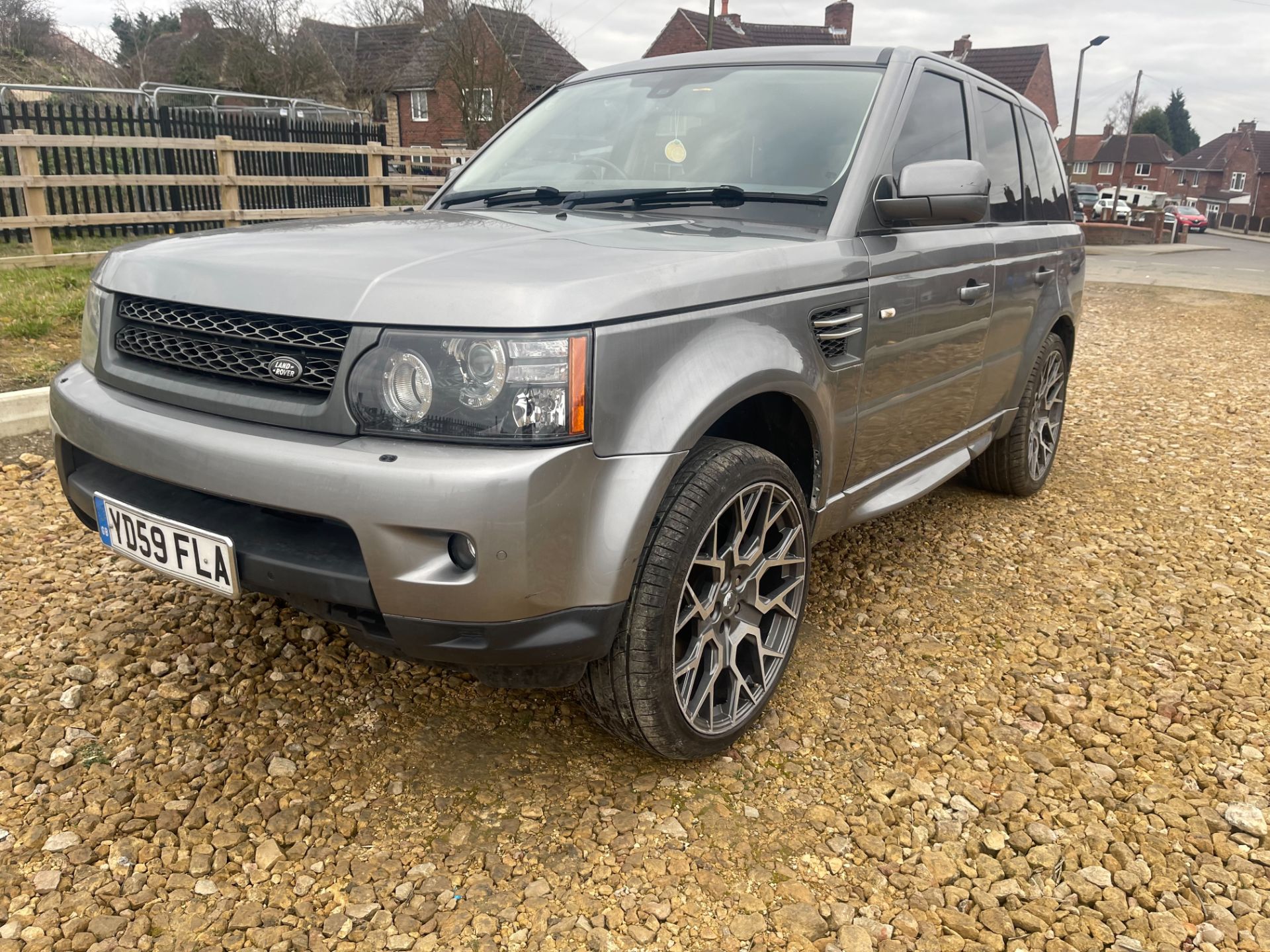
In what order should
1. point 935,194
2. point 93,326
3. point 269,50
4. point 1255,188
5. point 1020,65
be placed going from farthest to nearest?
point 1255,188 < point 1020,65 < point 269,50 < point 935,194 < point 93,326

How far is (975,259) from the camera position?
3.36 m

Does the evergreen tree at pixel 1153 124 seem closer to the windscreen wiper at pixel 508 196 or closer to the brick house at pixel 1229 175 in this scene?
the brick house at pixel 1229 175

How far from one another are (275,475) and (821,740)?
62.0 inches

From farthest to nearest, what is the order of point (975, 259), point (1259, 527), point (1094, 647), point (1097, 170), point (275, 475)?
point (1097, 170)
point (1259, 527)
point (975, 259)
point (1094, 647)
point (275, 475)

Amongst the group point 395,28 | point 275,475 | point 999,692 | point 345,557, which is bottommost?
point 999,692

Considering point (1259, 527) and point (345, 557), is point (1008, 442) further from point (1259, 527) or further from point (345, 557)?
point (345, 557)

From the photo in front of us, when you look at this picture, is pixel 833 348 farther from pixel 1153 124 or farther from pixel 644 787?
pixel 1153 124

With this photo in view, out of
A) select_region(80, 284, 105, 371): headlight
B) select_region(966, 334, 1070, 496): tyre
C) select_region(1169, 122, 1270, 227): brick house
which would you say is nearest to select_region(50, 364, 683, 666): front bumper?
select_region(80, 284, 105, 371): headlight

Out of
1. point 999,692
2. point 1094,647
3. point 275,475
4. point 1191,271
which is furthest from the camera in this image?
point 1191,271

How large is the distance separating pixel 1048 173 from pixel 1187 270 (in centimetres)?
1753

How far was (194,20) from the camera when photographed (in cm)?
3931

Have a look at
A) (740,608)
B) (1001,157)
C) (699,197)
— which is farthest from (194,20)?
(740,608)

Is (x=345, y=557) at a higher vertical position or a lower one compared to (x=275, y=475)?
lower

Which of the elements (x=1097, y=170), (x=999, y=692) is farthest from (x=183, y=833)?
(x=1097, y=170)
